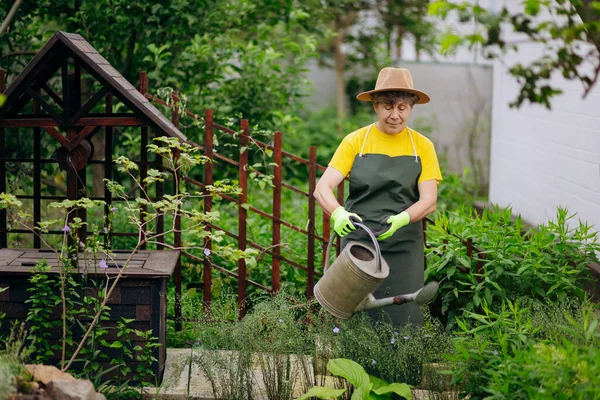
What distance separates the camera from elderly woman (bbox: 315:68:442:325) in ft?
14.2

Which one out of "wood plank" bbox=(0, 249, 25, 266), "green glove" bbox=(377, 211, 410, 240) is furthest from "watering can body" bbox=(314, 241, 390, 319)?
"wood plank" bbox=(0, 249, 25, 266)

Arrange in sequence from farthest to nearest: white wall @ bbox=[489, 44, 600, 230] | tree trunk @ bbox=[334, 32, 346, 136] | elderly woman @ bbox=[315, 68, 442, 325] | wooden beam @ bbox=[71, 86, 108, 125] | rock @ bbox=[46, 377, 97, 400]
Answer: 1. tree trunk @ bbox=[334, 32, 346, 136]
2. white wall @ bbox=[489, 44, 600, 230]
3. wooden beam @ bbox=[71, 86, 108, 125]
4. elderly woman @ bbox=[315, 68, 442, 325]
5. rock @ bbox=[46, 377, 97, 400]

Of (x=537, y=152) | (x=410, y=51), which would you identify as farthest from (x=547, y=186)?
(x=410, y=51)

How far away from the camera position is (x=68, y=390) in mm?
3271

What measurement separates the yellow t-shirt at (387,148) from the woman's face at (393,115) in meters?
0.07

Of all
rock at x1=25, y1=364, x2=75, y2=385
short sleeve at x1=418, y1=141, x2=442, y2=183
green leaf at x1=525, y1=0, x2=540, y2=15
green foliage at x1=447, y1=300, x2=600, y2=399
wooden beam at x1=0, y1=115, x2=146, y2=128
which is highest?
green leaf at x1=525, y1=0, x2=540, y2=15

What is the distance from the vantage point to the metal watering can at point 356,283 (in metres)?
3.94

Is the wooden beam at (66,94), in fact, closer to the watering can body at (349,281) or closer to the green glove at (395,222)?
the watering can body at (349,281)

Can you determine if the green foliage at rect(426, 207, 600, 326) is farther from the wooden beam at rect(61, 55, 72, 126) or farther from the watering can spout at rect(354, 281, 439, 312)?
the wooden beam at rect(61, 55, 72, 126)

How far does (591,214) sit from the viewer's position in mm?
5191

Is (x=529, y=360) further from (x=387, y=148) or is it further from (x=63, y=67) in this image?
(x=63, y=67)

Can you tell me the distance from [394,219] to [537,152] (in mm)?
2721

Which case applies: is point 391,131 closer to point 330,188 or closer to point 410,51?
point 330,188

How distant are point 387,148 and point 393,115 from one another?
190 millimetres
